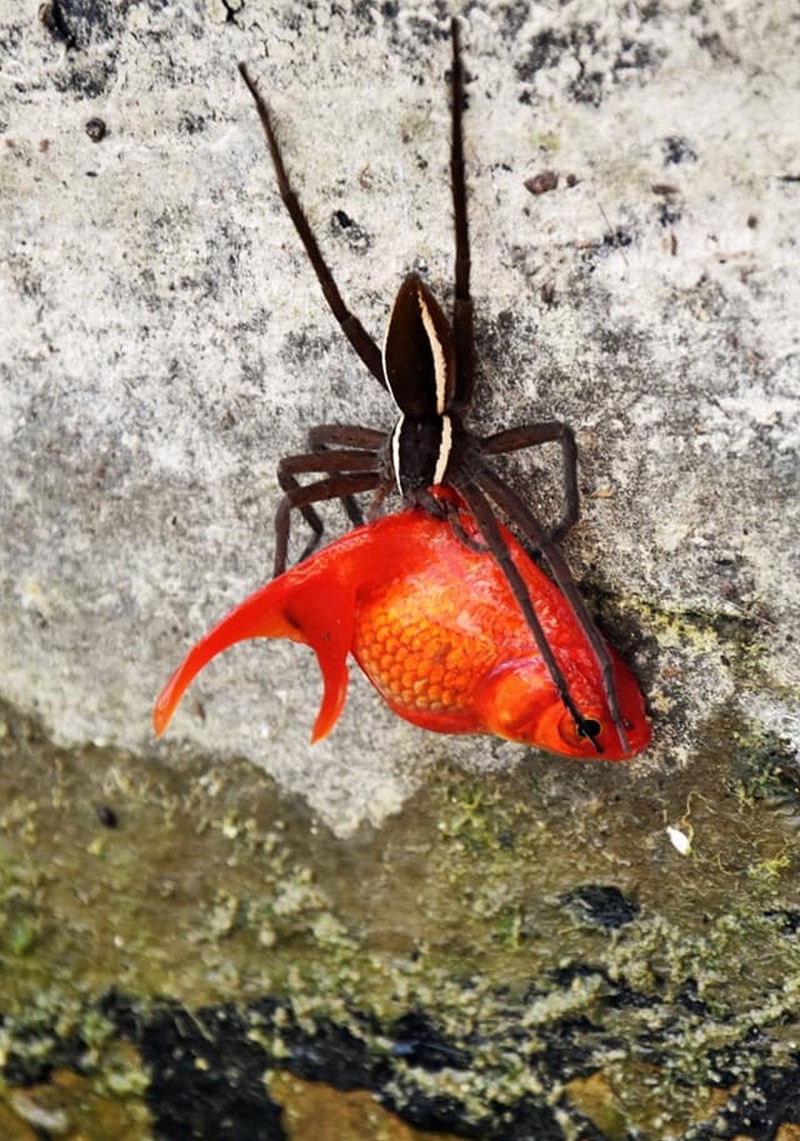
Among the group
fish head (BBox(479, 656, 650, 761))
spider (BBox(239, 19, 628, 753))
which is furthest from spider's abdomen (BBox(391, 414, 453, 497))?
fish head (BBox(479, 656, 650, 761))

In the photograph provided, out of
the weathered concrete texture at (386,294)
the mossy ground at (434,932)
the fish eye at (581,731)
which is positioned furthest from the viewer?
the mossy ground at (434,932)

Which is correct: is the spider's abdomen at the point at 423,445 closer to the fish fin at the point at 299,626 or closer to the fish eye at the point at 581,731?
the fish fin at the point at 299,626

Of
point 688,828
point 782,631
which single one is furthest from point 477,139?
point 688,828

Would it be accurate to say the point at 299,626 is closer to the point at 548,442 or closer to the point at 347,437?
the point at 347,437

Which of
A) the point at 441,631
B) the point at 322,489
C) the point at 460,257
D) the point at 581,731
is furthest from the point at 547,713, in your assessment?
the point at 460,257

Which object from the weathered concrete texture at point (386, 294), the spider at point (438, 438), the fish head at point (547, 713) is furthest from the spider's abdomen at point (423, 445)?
the fish head at point (547, 713)

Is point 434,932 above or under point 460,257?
under
